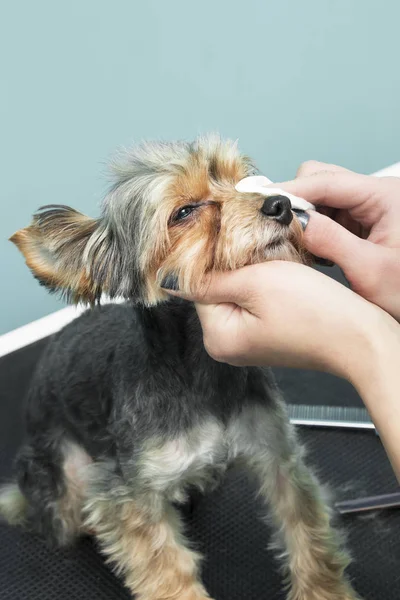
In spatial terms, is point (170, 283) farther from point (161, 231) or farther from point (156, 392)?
point (156, 392)

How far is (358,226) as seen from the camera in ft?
3.95

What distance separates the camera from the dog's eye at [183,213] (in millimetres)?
1023

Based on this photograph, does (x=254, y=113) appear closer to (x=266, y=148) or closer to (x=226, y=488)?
(x=266, y=148)

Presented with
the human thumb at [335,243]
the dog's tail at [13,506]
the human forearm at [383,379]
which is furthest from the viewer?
the dog's tail at [13,506]

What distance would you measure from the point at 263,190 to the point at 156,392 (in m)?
0.39

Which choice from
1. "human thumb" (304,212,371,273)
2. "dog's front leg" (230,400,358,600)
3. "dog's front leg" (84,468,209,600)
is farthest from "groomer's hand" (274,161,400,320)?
"dog's front leg" (84,468,209,600)

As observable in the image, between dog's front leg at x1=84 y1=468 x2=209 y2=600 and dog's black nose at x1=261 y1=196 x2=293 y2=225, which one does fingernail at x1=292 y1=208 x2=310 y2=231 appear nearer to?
dog's black nose at x1=261 y1=196 x2=293 y2=225

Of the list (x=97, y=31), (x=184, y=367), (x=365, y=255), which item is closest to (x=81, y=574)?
(x=184, y=367)

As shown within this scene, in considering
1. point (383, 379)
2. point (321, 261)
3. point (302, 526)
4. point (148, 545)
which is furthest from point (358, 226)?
point (148, 545)

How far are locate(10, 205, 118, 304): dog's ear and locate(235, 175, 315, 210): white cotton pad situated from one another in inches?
8.9

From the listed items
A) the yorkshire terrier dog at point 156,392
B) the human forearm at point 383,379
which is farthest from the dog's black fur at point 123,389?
the human forearm at point 383,379

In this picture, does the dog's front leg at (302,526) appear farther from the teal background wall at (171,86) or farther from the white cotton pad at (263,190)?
the teal background wall at (171,86)

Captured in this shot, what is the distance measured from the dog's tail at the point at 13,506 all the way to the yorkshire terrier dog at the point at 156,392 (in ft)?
0.17

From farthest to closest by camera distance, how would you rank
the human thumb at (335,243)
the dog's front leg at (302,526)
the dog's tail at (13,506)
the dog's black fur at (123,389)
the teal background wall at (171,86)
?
1. the teal background wall at (171,86)
2. the dog's tail at (13,506)
3. the dog's front leg at (302,526)
4. the dog's black fur at (123,389)
5. the human thumb at (335,243)
